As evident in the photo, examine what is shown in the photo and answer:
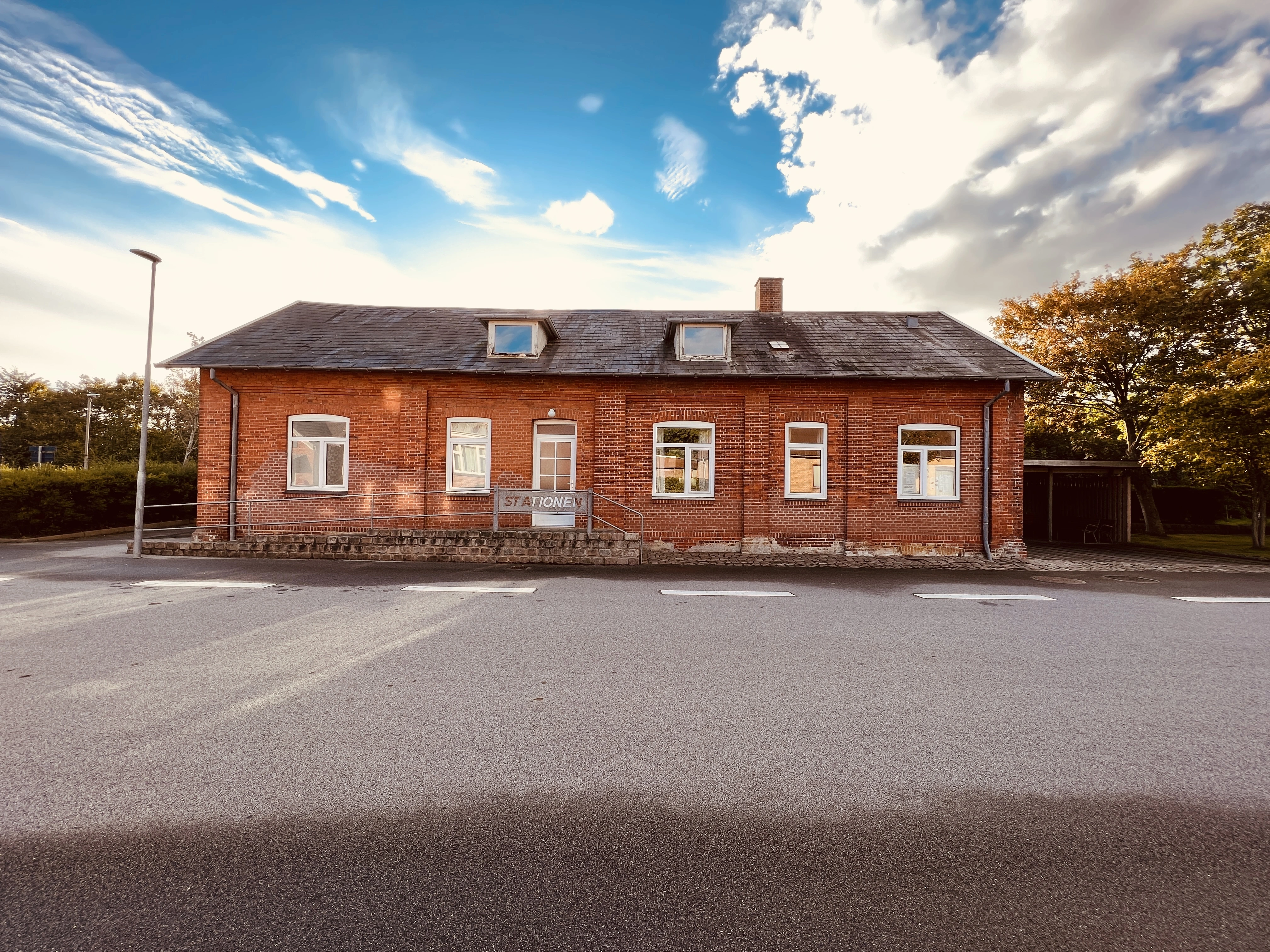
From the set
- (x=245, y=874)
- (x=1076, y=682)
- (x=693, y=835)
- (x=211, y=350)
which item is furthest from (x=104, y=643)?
(x=211, y=350)

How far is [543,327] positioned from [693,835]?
14551 millimetres

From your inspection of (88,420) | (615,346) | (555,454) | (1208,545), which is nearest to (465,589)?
(555,454)

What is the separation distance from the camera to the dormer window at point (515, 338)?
601 inches

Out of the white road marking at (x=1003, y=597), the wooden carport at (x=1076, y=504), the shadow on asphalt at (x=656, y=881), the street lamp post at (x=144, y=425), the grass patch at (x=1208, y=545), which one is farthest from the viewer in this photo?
the wooden carport at (x=1076, y=504)

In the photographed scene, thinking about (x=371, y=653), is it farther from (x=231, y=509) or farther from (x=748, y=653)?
(x=231, y=509)

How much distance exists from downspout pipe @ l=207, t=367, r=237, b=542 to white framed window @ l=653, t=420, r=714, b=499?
35.0ft

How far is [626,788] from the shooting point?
3123 mm

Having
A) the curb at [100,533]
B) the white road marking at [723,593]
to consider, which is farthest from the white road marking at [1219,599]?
the curb at [100,533]

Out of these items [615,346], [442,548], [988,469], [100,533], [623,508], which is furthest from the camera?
[100,533]

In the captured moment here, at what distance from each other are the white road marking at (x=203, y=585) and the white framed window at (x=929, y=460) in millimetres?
13949

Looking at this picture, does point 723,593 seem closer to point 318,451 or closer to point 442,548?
point 442,548

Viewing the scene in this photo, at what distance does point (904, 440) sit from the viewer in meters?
14.6

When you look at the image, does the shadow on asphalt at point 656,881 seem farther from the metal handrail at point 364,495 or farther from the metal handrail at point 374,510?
the metal handrail at point 364,495

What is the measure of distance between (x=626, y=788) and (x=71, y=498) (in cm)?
2122
